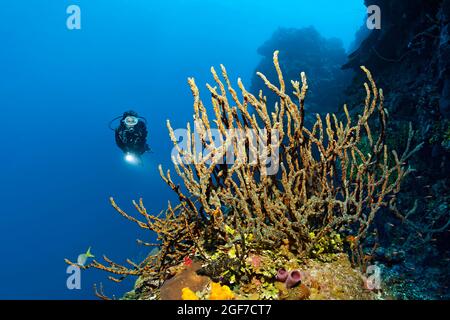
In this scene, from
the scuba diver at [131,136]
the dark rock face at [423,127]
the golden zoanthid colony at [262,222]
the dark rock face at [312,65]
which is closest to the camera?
the golden zoanthid colony at [262,222]

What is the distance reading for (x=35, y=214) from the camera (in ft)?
224

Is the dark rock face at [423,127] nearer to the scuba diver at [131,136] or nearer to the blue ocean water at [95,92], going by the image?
the scuba diver at [131,136]

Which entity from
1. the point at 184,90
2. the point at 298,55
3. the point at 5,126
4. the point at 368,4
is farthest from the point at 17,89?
the point at 368,4

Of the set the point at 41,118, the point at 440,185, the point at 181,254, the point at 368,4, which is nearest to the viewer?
the point at 181,254

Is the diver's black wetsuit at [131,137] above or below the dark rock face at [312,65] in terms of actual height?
below

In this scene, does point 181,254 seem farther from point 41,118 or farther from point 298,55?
point 41,118

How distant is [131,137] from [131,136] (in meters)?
0.03

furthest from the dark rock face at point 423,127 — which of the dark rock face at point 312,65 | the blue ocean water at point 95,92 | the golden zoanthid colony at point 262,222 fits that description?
the blue ocean water at point 95,92

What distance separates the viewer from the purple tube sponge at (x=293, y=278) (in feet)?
7.89

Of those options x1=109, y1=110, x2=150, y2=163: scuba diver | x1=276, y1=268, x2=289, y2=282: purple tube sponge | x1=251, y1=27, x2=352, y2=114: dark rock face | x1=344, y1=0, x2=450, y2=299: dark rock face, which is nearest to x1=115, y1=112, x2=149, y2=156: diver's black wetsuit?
x1=109, y1=110, x2=150, y2=163: scuba diver

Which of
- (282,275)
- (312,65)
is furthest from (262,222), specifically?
(312,65)

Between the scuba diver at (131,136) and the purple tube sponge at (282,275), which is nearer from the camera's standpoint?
the purple tube sponge at (282,275)

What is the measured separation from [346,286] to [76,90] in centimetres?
13119
